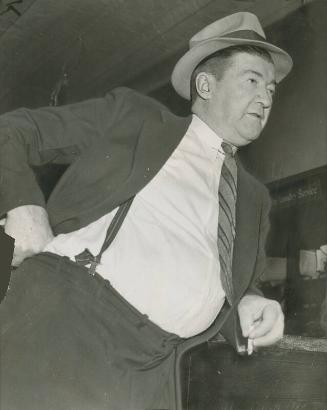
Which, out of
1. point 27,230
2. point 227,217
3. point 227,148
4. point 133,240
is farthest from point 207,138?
point 27,230

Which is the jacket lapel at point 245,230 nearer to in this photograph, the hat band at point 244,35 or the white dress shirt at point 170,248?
the white dress shirt at point 170,248

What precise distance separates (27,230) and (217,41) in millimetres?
493

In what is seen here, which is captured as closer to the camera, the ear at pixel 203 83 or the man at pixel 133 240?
the man at pixel 133 240

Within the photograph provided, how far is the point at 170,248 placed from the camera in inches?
33.2

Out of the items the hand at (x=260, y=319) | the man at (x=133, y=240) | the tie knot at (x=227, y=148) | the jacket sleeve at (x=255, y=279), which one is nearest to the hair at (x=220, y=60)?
the man at (x=133, y=240)

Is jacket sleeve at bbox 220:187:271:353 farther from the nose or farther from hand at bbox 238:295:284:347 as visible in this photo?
the nose

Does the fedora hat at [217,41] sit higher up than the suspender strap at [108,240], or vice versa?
the fedora hat at [217,41]

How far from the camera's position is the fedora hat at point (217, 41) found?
974mm

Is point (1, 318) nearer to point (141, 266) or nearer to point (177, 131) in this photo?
point (141, 266)

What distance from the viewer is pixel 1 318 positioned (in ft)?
2.47

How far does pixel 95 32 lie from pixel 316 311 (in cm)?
70

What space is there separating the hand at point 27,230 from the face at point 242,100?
36 cm

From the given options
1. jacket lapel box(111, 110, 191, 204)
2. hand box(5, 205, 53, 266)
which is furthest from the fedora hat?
hand box(5, 205, 53, 266)

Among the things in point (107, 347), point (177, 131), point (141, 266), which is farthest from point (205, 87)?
point (107, 347)
